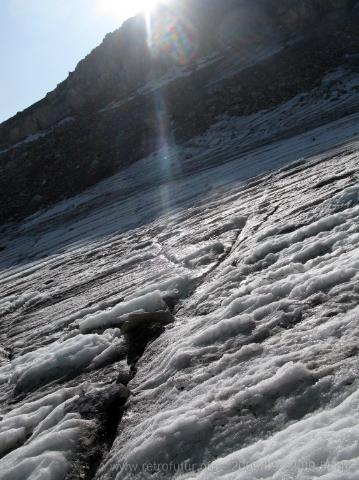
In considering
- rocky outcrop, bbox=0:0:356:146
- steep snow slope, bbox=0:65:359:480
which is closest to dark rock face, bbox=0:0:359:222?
rocky outcrop, bbox=0:0:356:146

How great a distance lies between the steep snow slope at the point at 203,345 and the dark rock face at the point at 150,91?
33.6ft

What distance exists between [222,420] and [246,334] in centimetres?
79

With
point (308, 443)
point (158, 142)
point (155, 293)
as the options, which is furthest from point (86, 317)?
point (158, 142)

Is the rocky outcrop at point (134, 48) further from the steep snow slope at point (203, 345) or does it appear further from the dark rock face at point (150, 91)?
the steep snow slope at point (203, 345)

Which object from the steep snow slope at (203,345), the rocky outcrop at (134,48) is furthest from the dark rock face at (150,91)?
the steep snow slope at (203,345)

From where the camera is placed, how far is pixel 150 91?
22.8 metres

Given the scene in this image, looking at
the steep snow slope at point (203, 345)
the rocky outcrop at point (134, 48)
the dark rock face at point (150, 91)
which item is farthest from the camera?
the rocky outcrop at point (134, 48)

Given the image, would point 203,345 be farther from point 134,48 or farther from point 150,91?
point 134,48

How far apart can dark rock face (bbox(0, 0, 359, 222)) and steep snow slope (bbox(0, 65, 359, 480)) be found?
10234mm

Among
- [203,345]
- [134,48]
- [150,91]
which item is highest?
[134,48]

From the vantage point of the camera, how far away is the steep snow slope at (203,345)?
2.14m

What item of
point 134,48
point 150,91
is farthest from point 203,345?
point 134,48

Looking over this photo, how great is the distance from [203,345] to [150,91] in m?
21.3

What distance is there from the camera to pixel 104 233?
8422mm
